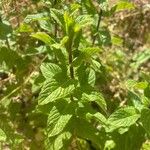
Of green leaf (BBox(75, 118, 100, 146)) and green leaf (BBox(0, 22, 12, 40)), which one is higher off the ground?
green leaf (BBox(0, 22, 12, 40))

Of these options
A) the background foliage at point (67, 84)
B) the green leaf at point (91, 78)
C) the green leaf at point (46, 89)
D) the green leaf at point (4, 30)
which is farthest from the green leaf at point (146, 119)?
the green leaf at point (4, 30)

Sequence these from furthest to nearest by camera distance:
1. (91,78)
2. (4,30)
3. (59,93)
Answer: (4,30)
(91,78)
(59,93)

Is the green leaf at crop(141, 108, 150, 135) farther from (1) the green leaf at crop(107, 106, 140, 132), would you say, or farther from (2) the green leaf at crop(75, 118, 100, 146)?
(2) the green leaf at crop(75, 118, 100, 146)

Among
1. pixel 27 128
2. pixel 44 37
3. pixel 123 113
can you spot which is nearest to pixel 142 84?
pixel 123 113

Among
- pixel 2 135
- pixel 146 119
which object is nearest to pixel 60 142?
pixel 2 135

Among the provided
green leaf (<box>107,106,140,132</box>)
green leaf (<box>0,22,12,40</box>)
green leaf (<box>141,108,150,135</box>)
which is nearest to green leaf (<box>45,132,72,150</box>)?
green leaf (<box>107,106,140,132</box>)

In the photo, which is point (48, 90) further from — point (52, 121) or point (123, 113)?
point (123, 113)

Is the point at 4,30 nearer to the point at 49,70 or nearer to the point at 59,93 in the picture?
the point at 49,70
